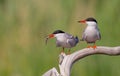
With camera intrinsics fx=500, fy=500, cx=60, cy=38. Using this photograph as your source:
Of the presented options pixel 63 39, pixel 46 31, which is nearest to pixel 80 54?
pixel 63 39

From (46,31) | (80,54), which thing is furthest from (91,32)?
(46,31)

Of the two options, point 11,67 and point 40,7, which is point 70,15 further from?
point 11,67

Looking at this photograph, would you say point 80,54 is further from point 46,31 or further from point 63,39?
point 46,31

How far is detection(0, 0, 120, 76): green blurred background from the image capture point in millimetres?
2406

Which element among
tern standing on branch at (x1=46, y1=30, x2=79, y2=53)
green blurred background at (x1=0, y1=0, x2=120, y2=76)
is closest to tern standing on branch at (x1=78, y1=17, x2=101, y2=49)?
tern standing on branch at (x1=46, y1=30, x2=79, y2=53)

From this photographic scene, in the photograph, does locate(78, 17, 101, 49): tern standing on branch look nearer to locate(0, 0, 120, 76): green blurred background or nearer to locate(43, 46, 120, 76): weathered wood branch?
locate(43, 46, 120, 76): weathered wood branch

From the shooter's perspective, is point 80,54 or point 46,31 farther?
point 46,31

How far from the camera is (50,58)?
2424mm

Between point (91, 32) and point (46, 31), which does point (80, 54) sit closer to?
point (91, 32)

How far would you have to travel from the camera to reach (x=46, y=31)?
254cm

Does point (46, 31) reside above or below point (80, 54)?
below

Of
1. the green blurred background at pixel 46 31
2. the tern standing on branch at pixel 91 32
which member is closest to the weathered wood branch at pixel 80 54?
the tern standing on branch at pixel 91 32

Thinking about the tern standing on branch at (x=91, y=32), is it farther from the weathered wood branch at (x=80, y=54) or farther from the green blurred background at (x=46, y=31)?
the green blurred background at (x=46, y=31)

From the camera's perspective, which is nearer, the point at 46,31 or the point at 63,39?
the point at 63,39
